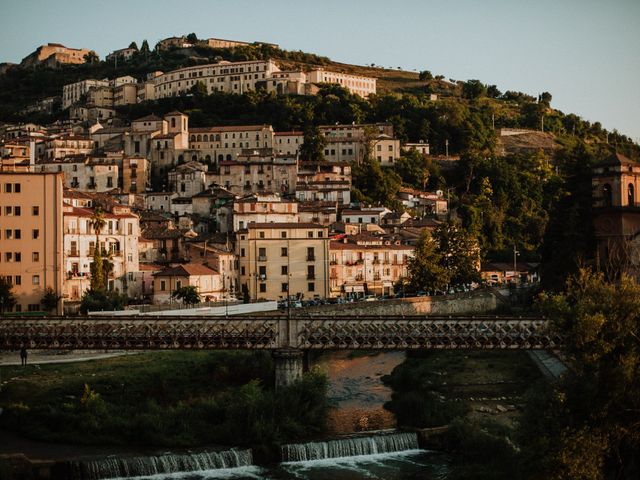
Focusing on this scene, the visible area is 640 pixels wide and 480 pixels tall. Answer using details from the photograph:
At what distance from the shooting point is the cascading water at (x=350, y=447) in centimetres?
3906

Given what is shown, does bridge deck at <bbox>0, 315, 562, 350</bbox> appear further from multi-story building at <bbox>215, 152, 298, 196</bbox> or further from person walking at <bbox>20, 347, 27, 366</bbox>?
A: multi-story building at <bbox>215, 152, 298, 196</bbox>

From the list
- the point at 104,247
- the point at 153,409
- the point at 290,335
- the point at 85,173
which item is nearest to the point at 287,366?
the point at 290,335

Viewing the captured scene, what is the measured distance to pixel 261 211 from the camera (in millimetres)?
92188

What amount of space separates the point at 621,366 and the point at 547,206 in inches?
3749

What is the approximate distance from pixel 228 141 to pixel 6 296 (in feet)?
230

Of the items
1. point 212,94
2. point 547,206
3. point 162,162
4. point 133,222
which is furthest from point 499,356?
point 212,94

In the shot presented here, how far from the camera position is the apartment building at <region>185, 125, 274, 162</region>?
130125 mm

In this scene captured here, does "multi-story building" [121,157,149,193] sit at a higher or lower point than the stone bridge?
higher

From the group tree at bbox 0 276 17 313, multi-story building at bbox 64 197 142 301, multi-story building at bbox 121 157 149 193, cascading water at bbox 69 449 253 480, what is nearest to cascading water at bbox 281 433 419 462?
cascading water at bbox 69 449 253 480

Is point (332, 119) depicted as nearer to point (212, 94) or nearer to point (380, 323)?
point (212, 94)

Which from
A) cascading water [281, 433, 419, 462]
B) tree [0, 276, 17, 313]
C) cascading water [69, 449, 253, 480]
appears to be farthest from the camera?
tree [0, 276, 17, 313]

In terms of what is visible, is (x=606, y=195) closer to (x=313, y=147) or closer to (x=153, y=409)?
(x=153, y=409)

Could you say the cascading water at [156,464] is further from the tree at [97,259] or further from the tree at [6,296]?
the tree at [97,259]

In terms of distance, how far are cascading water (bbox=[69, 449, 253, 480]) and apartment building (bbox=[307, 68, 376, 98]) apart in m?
126
